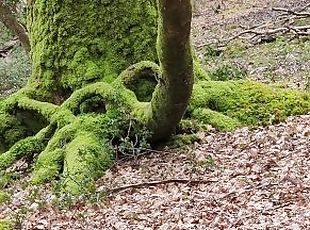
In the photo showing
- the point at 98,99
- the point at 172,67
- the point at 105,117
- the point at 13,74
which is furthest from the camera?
the point at 13,74

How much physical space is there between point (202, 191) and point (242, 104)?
2.96 meters

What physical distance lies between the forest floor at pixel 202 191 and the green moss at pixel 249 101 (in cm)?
41

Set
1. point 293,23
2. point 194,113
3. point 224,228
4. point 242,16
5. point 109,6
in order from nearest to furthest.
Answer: point 224,228, point 194,113, point 109,6, point 293,23, point 242,16

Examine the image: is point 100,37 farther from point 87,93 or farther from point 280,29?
point 280,29

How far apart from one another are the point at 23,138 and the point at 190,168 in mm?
3700

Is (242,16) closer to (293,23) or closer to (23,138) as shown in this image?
(293,23)

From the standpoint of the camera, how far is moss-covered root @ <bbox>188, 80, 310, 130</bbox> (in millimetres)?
9531

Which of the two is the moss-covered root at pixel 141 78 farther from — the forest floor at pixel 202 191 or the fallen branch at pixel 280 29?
the fallen branch at pixel 280 29

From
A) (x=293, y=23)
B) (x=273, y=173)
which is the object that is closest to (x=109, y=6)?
(x=273, y=173)

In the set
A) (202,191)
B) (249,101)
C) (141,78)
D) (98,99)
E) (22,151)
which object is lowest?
(22,151)

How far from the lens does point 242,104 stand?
32.2ft

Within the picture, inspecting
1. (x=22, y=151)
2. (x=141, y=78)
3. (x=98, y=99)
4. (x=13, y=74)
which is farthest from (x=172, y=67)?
(x=13, y=74)

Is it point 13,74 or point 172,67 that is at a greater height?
point 172,67

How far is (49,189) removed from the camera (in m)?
8.30
